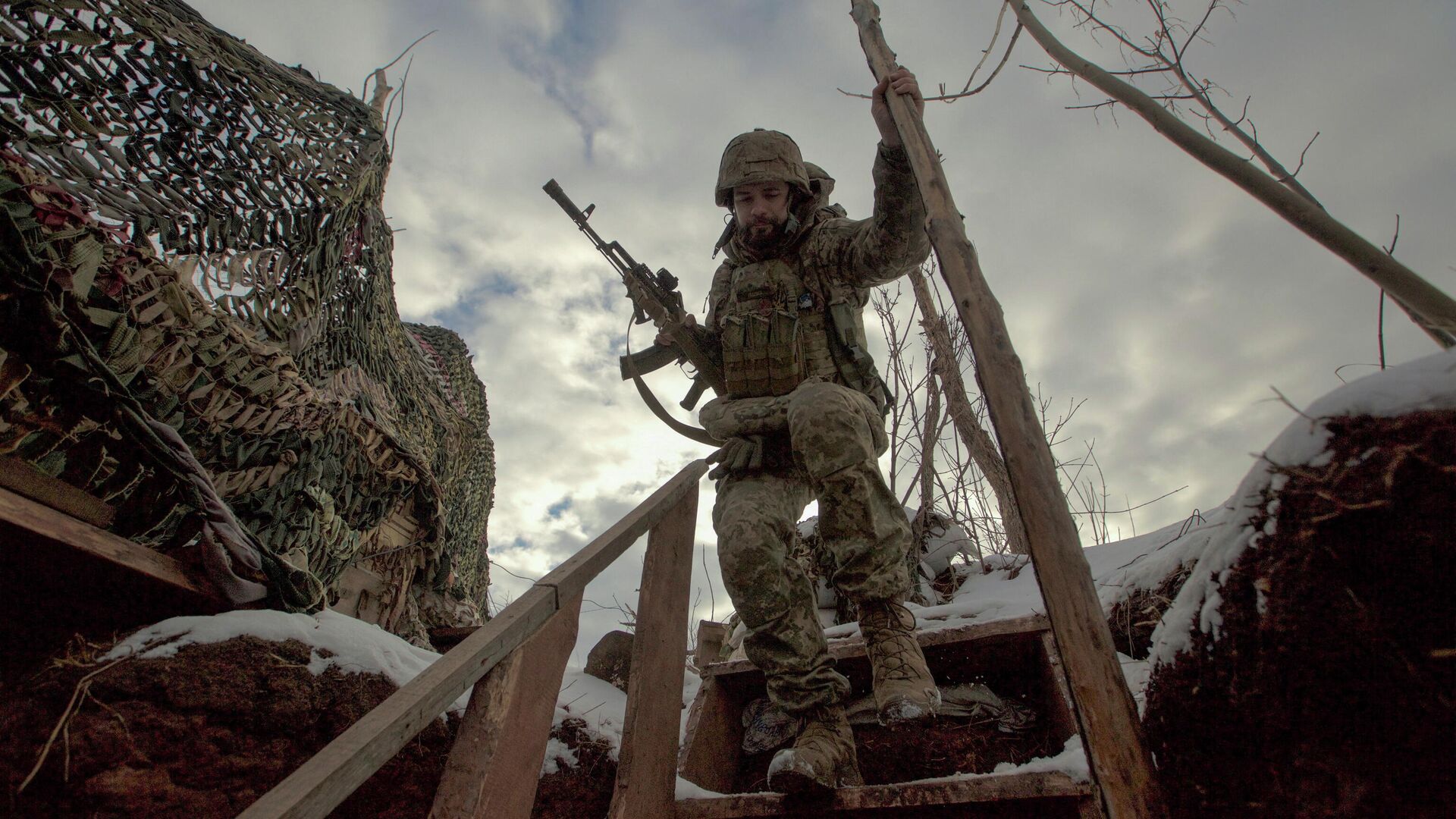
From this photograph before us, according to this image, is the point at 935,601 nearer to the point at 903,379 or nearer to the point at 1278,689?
the point at 903,379

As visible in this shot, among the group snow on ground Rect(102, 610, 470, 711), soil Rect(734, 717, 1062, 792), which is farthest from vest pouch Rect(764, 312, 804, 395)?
snow on ground Rect(102, 610, 470, 711)

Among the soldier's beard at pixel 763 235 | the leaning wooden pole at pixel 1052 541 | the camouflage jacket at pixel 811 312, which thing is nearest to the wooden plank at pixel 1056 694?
the leaning wooden pole at pixel 1052 541

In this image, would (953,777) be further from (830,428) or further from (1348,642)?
(1348,642)

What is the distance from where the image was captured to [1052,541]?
1165mm

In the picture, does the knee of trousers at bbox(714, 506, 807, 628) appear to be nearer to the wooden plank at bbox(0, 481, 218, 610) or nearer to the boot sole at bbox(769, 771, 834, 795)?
the boot sole at bbox(769, 771, 834, 795)

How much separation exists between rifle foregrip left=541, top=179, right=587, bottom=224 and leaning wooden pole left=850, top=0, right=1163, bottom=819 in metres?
3.24

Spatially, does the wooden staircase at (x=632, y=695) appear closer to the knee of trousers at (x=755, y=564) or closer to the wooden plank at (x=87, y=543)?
the wooden plank at (x=87, y=543)

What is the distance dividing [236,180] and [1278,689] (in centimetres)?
351

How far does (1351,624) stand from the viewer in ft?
2.40

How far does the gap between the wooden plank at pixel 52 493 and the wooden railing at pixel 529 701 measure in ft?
3.26

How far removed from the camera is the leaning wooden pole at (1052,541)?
1025 mm

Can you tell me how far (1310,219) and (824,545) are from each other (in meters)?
1.55

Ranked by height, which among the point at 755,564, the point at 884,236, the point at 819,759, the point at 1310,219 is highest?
the point at 884,236

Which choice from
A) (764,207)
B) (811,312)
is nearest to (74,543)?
(811,312)
